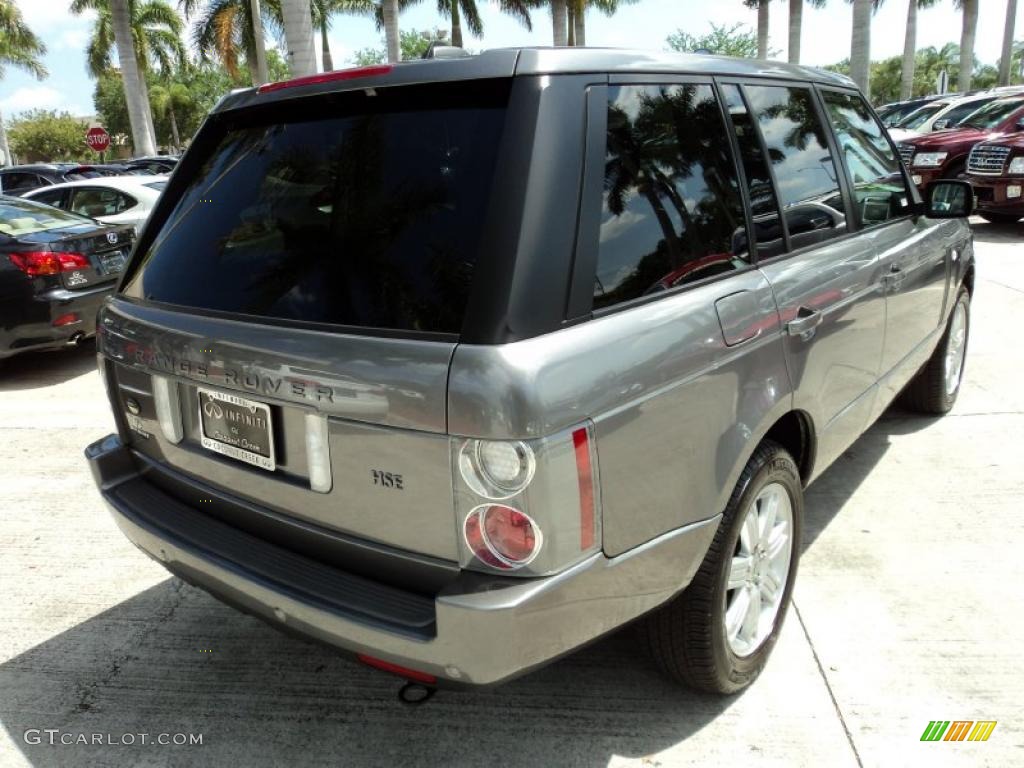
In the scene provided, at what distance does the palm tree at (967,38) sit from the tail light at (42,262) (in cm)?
3815

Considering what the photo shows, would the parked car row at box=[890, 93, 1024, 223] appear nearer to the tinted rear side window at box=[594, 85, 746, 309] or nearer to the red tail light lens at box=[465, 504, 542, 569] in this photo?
the tinted rear side window at box=[594, 85, 746, 309]

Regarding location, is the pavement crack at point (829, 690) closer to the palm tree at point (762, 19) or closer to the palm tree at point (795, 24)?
the palm tree at point (795, 24)

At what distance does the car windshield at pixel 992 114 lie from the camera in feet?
42.5

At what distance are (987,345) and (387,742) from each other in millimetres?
5735

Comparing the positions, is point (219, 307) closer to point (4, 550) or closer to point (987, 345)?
point (4, 550)

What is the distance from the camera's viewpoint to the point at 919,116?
17.5m

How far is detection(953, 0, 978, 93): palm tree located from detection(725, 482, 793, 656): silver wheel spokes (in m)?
39.2

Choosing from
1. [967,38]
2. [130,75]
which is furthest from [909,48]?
[130,75]

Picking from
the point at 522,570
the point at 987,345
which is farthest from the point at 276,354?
the point at 987,345

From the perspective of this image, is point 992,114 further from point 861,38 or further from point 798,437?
point 798,437

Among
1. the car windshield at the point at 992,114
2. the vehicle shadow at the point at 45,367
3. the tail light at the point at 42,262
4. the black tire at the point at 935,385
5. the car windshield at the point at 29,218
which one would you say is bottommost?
the vehicle shadow at the point at 45,367

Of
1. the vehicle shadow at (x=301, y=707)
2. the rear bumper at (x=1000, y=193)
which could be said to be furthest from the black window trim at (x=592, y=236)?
the rear bumper at (x=1000, y=193)

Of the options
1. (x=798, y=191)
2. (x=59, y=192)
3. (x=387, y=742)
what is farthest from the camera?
(x=59, y=192)

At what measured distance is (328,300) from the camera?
202 cm
